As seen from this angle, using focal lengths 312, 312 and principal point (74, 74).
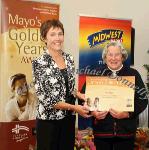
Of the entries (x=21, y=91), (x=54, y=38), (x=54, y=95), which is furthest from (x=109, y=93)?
(x=21, y=91)

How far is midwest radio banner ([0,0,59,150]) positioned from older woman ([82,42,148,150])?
1.27 meters

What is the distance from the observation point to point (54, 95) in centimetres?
207

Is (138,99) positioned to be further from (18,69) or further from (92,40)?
(92,40)

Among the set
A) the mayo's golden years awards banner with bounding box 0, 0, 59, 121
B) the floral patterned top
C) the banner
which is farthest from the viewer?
the banner

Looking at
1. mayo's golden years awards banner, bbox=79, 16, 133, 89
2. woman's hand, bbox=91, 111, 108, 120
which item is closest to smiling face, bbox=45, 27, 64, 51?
woman's hand, bbox=91, 111, 108, 120

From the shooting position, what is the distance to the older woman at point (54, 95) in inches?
81.3

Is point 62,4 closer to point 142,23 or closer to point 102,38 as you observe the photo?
point 102,38

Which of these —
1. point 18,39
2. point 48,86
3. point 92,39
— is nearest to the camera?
point 48,86

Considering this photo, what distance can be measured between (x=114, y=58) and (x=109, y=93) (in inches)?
9.4

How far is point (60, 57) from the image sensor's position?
218 centimetres

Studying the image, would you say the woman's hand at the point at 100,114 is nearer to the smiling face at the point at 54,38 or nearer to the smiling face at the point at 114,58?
the smiling face at the point at 114,58

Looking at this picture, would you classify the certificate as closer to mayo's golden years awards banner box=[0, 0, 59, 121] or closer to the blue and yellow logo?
mayo's golden years awards banner box=[0, 0, 59, 121]

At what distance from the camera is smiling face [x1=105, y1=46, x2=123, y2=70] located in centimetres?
208

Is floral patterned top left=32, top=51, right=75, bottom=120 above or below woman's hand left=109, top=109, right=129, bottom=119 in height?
above
